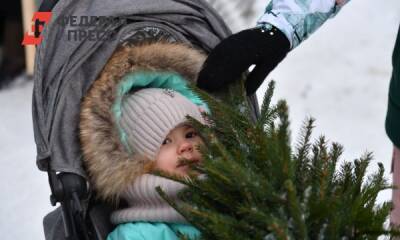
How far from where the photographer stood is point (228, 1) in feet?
18.3

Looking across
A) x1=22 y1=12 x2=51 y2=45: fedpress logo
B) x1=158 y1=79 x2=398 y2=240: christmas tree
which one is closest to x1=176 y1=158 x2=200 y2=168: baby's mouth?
x1=158 y1=79 x2=398 y2=240: christmas tree

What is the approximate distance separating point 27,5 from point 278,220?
157 inches

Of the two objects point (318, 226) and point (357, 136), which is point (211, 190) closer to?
point (318, 226)

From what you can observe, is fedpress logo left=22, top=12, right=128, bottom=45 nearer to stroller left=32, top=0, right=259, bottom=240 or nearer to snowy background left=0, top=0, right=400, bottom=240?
stroller left=32, top=0, right=259, bottom=240

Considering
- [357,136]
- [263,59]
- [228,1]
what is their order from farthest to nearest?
[228,1] → [357,136] → [263,59]

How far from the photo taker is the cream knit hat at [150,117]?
227cm

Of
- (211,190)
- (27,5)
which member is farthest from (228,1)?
(211,190)

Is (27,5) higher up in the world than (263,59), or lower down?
higher up

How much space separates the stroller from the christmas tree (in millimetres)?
444

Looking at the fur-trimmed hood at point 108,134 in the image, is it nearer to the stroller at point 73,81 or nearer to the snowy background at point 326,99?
the stroller at point 73,81

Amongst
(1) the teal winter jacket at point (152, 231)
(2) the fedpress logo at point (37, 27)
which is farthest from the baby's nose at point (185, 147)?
(2) the fedpress logo at point (37, 27)

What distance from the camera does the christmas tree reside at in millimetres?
1660

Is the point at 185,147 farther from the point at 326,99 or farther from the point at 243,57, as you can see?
the point at 326,99

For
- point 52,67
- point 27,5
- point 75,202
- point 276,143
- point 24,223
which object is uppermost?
point 27,5
